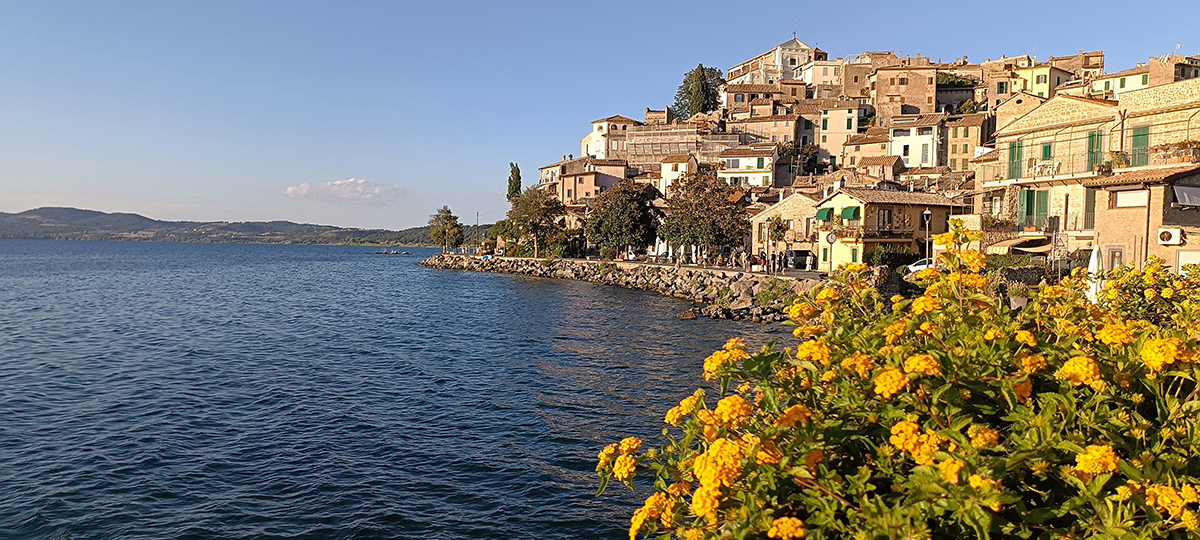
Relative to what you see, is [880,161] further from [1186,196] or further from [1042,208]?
[1186,196]

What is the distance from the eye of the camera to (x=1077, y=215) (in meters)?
37.0

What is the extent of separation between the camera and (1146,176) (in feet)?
106

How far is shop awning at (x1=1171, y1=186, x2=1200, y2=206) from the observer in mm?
31406

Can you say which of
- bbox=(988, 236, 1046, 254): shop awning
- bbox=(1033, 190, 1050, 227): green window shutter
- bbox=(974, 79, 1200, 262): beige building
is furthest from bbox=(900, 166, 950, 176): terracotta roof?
bbox=(988, 236, 1046, 254): shop awning

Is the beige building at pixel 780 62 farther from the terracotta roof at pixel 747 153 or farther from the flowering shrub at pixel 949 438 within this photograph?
the flowering shrub at pixel 949 438

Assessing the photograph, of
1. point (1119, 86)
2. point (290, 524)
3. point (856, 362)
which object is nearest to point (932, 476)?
point (856, 362)

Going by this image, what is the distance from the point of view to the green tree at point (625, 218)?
7888 centimetres

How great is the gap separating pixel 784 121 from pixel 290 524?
9482cm

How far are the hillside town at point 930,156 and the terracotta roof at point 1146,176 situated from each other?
0.32 ft

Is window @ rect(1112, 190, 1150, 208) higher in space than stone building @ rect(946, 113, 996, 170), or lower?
lower

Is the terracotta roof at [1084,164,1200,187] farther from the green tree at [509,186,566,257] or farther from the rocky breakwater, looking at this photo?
the green tree at [509,186,566,257]

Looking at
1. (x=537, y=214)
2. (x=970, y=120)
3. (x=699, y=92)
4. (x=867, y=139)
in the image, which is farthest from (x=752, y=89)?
(x=537, y=214)

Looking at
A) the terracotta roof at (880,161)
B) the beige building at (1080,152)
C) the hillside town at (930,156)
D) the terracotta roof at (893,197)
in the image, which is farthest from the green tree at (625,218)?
the beige building at (1080,152)

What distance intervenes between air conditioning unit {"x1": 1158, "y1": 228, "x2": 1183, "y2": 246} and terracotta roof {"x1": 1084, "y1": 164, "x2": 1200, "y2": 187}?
232cm
